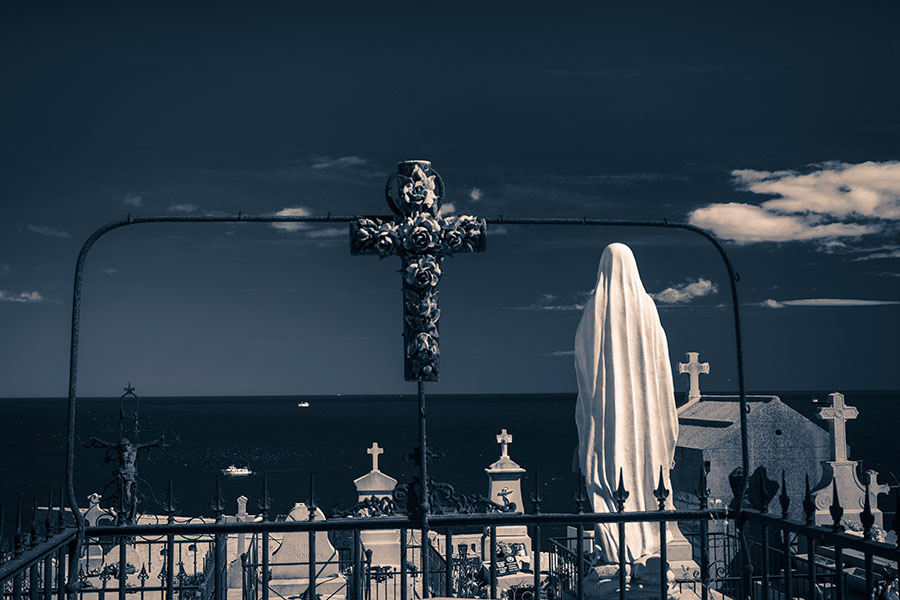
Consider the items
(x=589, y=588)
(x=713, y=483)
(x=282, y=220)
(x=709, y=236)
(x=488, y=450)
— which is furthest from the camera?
(x=488, y=450)

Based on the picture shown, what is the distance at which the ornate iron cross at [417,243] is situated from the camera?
16.5 feet

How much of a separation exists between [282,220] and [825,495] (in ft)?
46.4

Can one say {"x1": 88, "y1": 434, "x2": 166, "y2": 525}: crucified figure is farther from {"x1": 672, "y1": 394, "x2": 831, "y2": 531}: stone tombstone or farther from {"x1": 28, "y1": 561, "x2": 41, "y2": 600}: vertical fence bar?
{"x1": 672, "y1": 394, "x2": 831, "y2": 531}: stone tombstone

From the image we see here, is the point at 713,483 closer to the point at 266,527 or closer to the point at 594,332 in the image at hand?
the point at 594,332

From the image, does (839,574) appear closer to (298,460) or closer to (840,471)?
(840,471)

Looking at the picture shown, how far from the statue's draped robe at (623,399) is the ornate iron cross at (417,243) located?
10.9ft

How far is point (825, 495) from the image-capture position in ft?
51.7

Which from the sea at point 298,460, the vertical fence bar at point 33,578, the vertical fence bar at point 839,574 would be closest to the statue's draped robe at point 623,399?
the vertical fence bar at point 839,574

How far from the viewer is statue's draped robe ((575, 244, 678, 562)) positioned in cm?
800

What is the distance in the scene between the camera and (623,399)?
26.4 feet

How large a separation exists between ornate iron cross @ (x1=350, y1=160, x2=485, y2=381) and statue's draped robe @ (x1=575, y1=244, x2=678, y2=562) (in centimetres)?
333

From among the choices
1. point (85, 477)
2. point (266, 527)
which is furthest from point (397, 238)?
point (85, 477)

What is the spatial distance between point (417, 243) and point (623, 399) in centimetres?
375

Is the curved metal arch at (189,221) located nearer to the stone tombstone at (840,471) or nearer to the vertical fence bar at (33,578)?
the vertical fence bar at (33,578)
